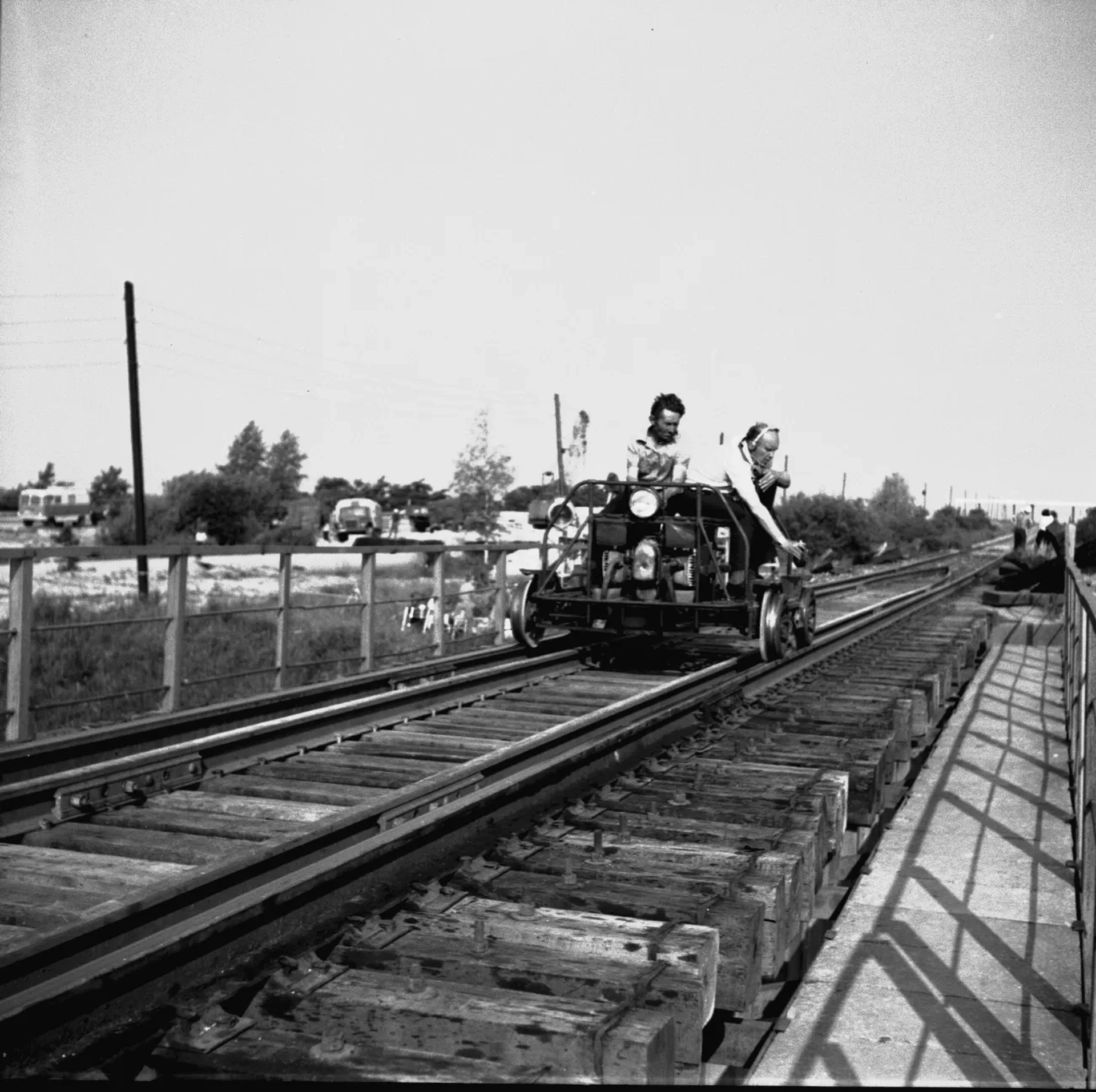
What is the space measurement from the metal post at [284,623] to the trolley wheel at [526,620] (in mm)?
1835

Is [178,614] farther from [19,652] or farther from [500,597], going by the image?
[500,597]

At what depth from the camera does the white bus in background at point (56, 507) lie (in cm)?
7338

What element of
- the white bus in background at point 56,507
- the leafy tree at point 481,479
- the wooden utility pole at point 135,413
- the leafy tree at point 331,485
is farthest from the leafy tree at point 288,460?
the wooden utility pole at point 135,413

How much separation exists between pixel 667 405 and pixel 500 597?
4153 mm

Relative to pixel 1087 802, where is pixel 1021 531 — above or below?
above

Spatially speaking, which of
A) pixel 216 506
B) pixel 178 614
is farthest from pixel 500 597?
pixel 216 506

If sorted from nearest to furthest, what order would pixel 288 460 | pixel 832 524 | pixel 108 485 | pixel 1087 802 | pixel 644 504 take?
→ pixel 1087 802 → pixel 644 504 → pixel 832 524 → pixel 108 485 → pixel 288 460

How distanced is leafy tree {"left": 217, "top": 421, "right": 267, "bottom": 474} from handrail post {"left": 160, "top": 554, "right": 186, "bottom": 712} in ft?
347

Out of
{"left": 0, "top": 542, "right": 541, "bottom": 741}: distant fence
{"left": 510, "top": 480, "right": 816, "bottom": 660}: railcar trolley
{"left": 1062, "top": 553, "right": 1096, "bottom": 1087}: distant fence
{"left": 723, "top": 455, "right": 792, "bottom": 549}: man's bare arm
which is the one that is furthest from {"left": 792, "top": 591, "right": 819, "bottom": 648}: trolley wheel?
{"left": 1062, "top": 553, "right": 1096, "bottom": 1087}: distant fence

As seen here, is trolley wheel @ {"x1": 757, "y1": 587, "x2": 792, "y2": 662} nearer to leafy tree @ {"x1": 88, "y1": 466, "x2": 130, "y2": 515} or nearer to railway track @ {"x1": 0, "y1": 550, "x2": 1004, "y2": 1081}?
railway track @ {"x1": 0, "y1": 550, "x2": 1004, "y2": 1081}

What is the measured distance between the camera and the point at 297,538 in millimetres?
62562

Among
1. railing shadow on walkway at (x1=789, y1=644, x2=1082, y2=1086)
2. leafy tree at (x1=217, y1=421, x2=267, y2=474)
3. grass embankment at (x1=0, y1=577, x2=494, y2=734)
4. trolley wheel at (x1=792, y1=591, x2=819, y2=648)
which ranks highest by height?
leafy tree at (x1=217, y1=421, x2=267, y2=474)

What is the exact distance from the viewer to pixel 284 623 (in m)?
10.0

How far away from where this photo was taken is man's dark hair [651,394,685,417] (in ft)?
36.0
